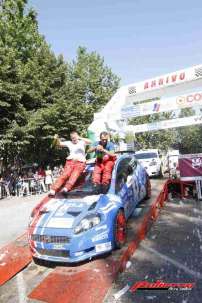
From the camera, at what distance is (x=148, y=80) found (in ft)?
40.2

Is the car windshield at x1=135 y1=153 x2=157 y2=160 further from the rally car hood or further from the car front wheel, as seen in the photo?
the rally car hood

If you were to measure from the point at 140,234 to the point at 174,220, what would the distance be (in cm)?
200

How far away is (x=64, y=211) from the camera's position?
669 centimetres

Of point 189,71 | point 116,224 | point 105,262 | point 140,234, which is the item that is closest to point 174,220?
point 140,234

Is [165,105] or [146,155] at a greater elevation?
[165,105]

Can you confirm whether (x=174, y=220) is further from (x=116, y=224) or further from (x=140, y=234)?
(x=116, y=224)

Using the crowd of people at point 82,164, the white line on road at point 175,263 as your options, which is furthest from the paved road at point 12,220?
the white line on road at point 175,263

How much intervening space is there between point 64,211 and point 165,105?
721 centimetres

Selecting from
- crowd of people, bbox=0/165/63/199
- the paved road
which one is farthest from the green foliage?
the paved road

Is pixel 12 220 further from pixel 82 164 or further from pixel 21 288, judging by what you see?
pixel 21 288

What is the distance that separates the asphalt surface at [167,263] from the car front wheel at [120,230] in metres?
0.38

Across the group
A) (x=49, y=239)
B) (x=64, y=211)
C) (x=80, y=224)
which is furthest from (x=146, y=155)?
(x=49, y=239)

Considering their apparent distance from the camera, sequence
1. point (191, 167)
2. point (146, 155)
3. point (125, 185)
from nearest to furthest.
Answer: point (125, 185) < point (191, 167) < point (146, 155)

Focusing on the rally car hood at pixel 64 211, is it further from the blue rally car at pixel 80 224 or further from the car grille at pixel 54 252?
the car grille at pixel 54 252
